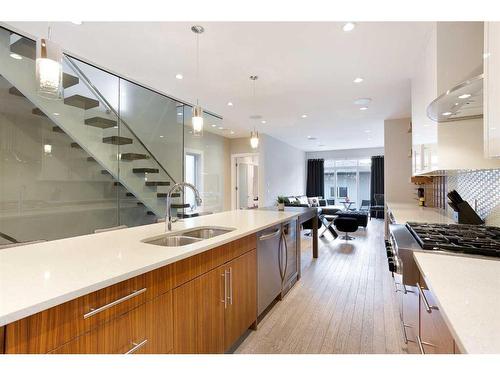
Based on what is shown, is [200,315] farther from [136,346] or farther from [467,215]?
[467,215]

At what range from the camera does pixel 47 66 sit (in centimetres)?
143

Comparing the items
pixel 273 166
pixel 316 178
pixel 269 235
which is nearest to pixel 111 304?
pixel 269 235

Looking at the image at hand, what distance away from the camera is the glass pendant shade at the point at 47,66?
1.42 metres

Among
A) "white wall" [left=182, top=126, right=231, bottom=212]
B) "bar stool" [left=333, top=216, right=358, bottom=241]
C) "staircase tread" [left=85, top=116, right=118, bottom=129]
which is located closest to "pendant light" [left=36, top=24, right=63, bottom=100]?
"staircase tread" [left=85, top=116, right=118, bottom=129]

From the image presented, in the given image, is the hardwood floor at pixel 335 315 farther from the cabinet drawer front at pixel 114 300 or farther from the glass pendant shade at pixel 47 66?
the glass pendant shade at pixel 47 66

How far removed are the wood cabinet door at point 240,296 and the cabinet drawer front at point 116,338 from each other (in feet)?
2.25

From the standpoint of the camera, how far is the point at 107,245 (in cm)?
151

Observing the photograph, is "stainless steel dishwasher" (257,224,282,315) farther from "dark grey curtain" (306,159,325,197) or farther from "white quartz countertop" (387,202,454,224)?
"dark grey curtain" (306,159,325,197)

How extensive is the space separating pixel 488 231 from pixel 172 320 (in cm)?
216

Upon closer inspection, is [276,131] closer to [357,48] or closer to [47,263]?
[357,48]

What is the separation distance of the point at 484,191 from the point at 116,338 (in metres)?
2.85

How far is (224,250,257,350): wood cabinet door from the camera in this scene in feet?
5.76

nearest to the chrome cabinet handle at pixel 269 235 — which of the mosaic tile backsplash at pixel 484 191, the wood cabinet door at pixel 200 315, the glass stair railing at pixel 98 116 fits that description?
the wood cabinet door at pixel 200 315

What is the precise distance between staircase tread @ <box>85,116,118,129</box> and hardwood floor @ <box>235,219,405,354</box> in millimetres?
3535
